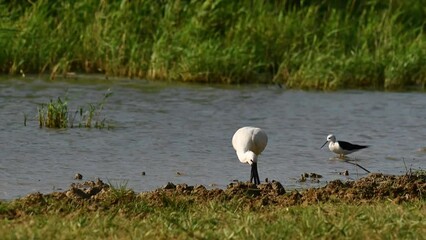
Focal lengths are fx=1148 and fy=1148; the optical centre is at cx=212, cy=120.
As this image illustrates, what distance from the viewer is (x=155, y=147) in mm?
11539

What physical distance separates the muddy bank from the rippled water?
857 mm

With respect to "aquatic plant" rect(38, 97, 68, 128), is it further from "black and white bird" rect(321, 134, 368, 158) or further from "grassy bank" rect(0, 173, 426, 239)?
"grassy bank" rect(0, 173, 426, 239)

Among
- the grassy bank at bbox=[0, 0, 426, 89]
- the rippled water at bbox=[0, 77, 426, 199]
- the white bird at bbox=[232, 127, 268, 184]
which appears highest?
the grassy bank at bbox=[0, 0, 426, 89]

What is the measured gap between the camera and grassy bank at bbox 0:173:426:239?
21.7ft

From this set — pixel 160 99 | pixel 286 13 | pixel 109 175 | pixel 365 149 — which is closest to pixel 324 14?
pixel 286 13

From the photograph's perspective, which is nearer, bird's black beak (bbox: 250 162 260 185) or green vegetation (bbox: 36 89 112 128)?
bird's black beak (bbox: 250 162 260 185)

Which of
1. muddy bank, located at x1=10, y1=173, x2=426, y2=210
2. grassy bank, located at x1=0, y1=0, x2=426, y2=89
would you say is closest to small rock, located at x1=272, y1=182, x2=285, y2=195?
muddy bank, located at x1=10, y1=173, x2=426, y2=210

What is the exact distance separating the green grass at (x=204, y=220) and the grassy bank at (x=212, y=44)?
27.0ft

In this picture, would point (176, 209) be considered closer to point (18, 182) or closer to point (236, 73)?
point (18, 182)

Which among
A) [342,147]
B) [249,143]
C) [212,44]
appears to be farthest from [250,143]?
[212,44]

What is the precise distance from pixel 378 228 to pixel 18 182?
3.49 meters

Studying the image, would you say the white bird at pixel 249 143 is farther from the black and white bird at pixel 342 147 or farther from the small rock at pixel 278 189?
the black and white bird at pixel 342 147

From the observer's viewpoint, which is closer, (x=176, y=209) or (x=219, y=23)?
(x=176, y=209)

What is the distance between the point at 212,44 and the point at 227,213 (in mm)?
9065
